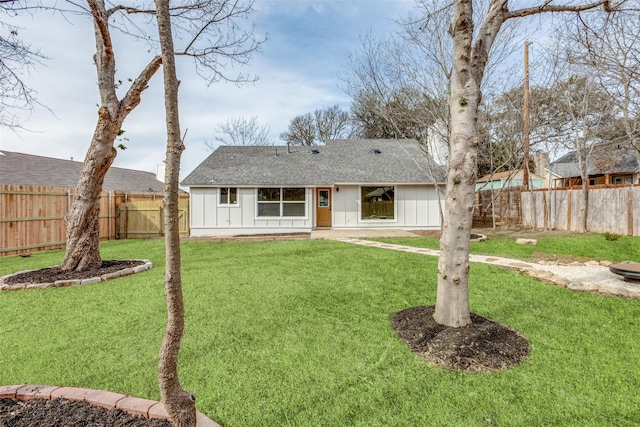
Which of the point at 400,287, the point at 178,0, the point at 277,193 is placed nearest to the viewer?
the point at 400,287

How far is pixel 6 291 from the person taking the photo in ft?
17.4

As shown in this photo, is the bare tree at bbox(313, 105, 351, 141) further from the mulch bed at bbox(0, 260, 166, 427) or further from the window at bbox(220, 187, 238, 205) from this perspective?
the mulch bed at bbox(0, 260, 166, 427)

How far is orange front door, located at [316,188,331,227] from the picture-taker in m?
15.2

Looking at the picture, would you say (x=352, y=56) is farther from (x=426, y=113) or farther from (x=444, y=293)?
(x=444, y=293)

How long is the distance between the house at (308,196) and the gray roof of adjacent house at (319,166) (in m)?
0.05

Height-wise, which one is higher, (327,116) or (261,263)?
(327,116)

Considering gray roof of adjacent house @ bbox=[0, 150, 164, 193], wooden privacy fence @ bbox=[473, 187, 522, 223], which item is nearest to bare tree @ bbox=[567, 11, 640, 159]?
wooden privacy fence @ bbox=[473, 187, 522, 223]

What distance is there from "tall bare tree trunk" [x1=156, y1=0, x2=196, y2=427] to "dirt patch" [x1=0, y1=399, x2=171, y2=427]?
431 millimetres

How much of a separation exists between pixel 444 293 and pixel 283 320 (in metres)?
1.92

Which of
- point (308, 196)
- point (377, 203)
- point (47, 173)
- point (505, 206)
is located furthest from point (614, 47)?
point (47, 173)

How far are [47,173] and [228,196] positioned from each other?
1213 centimetres

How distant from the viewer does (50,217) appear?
10.6m

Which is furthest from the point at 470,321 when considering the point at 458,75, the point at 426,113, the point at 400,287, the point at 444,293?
the point at 426,113

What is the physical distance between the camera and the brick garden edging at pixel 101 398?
6.40ft
